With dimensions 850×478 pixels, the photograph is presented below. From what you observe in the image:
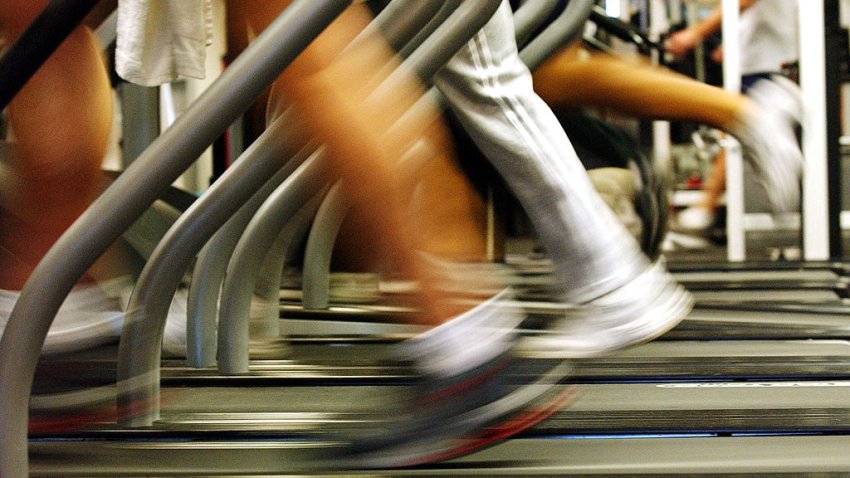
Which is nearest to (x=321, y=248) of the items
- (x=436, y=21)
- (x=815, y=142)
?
(x=436, y=21)

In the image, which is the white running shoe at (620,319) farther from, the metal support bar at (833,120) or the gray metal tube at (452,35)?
the metal support bar at (833,120)

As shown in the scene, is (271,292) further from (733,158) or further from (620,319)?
(733,158)

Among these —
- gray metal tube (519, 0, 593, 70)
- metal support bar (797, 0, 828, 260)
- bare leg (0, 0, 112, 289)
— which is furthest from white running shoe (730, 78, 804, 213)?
metal support bar (797, 0, 828, 260)

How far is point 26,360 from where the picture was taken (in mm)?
876

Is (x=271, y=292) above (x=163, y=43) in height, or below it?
below

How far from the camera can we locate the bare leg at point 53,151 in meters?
1.24

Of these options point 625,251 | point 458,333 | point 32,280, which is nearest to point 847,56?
point 625,251

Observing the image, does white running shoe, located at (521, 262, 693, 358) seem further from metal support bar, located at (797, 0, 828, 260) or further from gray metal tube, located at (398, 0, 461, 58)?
metal support bar, located at (797, 0, 828, 260)

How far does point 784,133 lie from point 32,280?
1611mm

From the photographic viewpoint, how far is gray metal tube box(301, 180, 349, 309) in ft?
7.00

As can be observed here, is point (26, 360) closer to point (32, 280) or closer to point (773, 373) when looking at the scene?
point (32, 280)

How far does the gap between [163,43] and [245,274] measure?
1.50 ft

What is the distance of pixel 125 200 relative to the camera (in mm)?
884

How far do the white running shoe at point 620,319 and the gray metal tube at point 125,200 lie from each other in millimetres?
549
